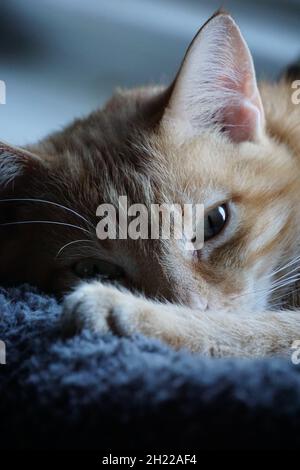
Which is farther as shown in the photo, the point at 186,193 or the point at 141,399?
the point at 186,193

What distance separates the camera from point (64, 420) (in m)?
0.72

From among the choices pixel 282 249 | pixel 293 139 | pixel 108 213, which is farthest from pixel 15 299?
pixel 293 139

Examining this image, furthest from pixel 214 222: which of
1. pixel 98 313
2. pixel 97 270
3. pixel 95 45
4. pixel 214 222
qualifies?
pixel 95 45

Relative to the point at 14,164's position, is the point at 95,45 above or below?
above

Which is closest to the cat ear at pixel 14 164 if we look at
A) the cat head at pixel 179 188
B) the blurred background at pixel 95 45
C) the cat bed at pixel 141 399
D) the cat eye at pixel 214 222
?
the cat head at pixel 179 188

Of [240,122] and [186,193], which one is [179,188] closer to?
[186,193]

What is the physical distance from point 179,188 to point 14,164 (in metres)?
0.34

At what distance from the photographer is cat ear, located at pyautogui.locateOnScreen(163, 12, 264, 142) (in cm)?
116

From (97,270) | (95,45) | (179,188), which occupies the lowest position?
(97,270)

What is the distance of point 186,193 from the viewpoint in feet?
3.74

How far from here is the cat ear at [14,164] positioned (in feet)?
3.85

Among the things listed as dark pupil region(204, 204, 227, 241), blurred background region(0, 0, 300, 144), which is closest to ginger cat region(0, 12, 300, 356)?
dark pupil region(204, 204, 227, 241)

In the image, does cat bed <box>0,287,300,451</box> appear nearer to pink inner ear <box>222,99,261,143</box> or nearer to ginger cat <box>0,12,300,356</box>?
ginger cat <box>0,12,300,356</box>
